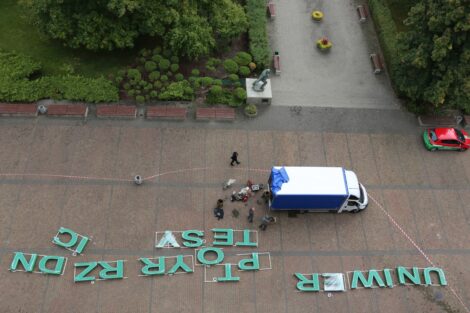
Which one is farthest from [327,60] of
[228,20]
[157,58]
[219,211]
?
[219,211]

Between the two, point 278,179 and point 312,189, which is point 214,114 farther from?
point 312,189

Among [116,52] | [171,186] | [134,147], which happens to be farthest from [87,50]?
[171,186]

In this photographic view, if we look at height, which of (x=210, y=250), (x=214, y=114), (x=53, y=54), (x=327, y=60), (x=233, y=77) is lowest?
(x=210, y=250)

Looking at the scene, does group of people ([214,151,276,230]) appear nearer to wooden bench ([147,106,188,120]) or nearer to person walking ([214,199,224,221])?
person walking ([214,199,224,221])

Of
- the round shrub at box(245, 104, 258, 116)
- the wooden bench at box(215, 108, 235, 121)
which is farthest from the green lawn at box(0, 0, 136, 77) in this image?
the round shrub at box(245, 104, 258, 116)

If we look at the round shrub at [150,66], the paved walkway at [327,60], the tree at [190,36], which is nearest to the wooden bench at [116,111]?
the round shrub at [150,66]

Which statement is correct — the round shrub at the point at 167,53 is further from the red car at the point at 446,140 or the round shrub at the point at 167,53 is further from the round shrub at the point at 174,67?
the red car at the point at 446,140
